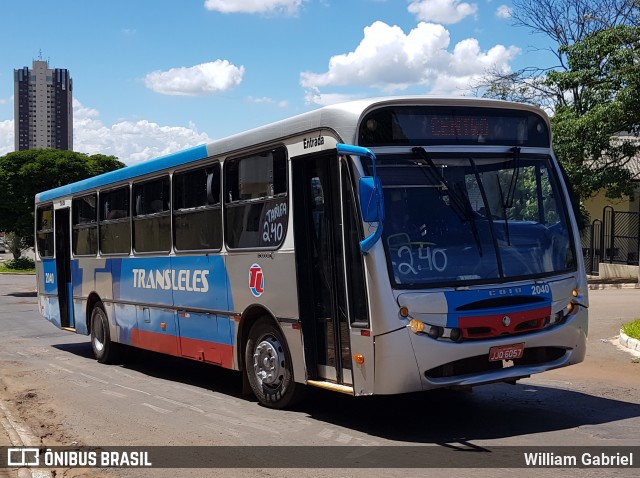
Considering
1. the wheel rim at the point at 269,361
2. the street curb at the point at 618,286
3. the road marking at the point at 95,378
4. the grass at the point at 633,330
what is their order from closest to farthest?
the wheel rim at the point at 269,361 < the road marking at the point at 95,378 < the grass at the point at 633,330 < the street curb at the point at 618,286

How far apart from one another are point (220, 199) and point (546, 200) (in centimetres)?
391

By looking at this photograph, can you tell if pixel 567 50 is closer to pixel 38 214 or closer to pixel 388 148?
pixel 38 214

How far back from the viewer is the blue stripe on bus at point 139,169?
429 inches

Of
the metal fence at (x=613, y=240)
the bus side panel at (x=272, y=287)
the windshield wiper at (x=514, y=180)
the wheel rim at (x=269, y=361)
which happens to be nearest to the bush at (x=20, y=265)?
the metal fence at (x=613, y=240)

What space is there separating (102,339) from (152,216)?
326 centimetres

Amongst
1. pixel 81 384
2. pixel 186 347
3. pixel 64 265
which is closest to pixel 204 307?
pixel 186 347

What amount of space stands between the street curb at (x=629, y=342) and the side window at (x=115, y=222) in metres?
8.04

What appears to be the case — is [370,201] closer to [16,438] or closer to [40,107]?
[16,438]

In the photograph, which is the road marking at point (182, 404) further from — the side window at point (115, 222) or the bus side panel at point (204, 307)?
the side window at point (115, 222)

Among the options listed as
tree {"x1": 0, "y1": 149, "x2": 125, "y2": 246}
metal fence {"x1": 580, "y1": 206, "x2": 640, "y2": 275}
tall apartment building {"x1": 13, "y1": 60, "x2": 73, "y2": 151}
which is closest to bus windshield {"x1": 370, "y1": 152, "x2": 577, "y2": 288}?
metal fence {"x1": 580, "y1": 206, "x2": 640, "y2": 275}

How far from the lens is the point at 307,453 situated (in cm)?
713

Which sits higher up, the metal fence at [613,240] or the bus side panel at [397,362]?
the metal fence at [613,240]

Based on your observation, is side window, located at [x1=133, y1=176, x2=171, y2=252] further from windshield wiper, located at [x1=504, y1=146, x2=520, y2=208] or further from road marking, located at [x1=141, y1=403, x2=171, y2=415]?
windshield wiper, located at [x1=504, y1=146, x2=520, y2=208]

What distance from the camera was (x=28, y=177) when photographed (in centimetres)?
3866
